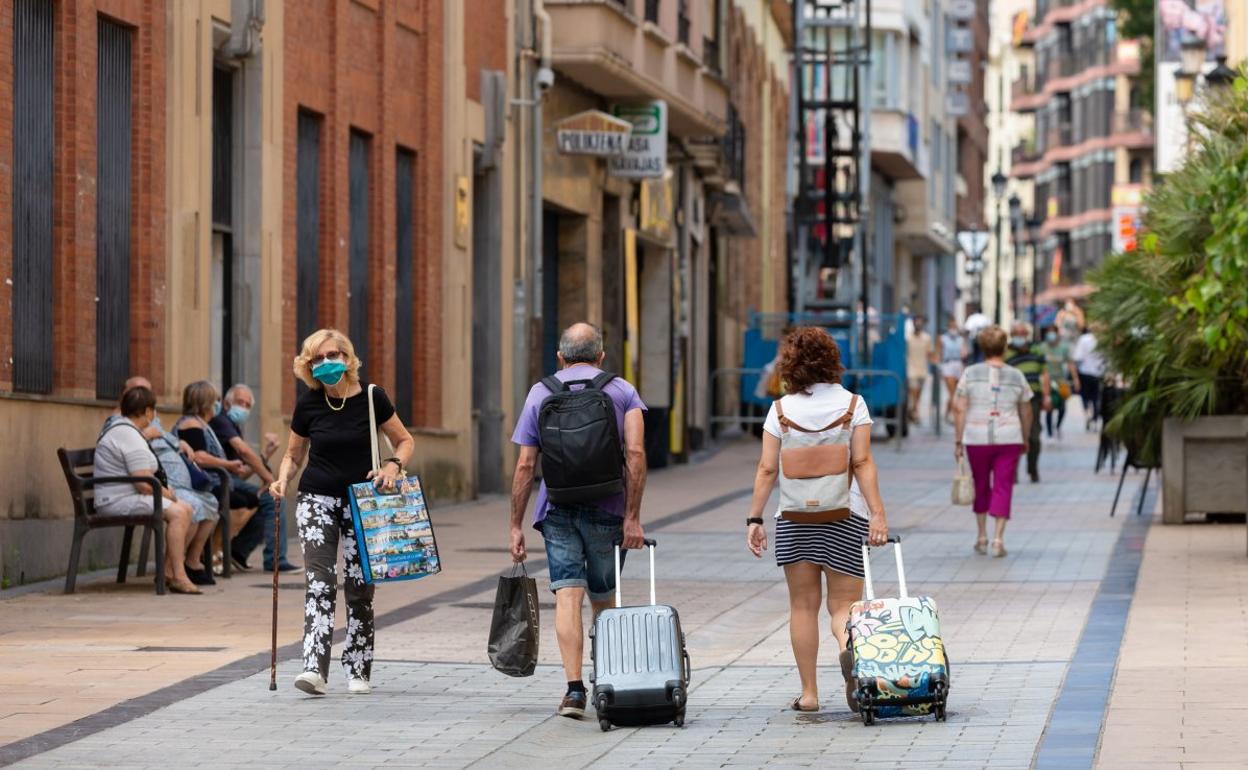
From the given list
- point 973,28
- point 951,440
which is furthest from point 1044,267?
point 951,440

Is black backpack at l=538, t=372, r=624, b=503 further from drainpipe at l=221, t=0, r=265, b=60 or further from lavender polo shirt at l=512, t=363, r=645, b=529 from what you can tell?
drainpipe at l=221, t=0, r=265, b=60

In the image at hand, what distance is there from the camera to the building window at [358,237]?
79.8ft

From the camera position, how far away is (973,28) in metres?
82.6

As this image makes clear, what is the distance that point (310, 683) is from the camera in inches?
465

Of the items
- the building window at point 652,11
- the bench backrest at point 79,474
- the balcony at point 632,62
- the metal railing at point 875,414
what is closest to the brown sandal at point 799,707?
the bench backrest at point 79,474

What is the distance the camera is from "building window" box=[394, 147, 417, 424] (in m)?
25.8

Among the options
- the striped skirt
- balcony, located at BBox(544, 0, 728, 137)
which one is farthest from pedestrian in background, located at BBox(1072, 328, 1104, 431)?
the striped skirt

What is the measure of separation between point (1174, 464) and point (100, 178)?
30.3 ft

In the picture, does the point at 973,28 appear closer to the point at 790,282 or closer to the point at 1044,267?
the point at 790,282

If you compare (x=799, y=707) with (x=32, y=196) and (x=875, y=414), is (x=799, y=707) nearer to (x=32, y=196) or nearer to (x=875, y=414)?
(x=32, y=196)

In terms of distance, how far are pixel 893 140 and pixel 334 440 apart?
50.6m

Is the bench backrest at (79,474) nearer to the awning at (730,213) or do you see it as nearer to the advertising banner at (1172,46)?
the advertising banner at (1172,46)

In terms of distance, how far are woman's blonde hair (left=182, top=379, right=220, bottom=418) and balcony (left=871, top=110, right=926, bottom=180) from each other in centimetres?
4390

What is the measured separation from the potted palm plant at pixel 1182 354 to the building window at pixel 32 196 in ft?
26.4
